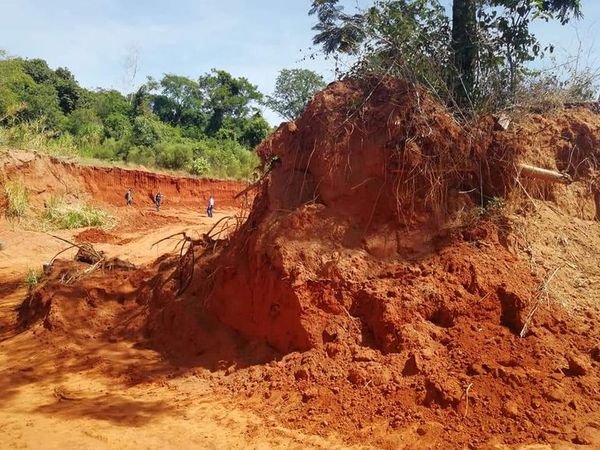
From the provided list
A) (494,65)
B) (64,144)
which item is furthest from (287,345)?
(64,144)

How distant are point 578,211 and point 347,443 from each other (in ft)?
13.2

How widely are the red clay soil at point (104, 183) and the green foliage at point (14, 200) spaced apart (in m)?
0.75

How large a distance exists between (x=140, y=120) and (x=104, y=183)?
828 cm

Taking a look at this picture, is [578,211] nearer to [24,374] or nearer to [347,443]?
[347,443]

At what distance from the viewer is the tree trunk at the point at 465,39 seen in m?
6.45

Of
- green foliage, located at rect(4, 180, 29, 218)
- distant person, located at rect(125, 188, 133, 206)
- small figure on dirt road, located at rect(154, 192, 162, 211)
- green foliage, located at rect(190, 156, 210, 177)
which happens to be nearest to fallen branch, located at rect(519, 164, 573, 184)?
green foliage, located at rect(4, 180, 29, 218)

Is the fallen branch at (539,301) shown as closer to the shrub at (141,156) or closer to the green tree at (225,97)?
the shrub at (141,156)

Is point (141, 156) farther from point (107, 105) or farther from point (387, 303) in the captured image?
point (387, 303)

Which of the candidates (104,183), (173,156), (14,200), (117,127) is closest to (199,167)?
(173,156)

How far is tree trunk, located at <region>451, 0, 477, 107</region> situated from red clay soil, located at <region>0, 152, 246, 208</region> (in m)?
14.5

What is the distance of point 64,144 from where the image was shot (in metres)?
22.3

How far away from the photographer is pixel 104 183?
74.5 feet

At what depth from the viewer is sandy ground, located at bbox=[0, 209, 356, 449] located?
4.09m

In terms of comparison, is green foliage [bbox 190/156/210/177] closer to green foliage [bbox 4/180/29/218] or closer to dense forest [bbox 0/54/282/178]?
dense forest [bbox 0/54/282/178]
